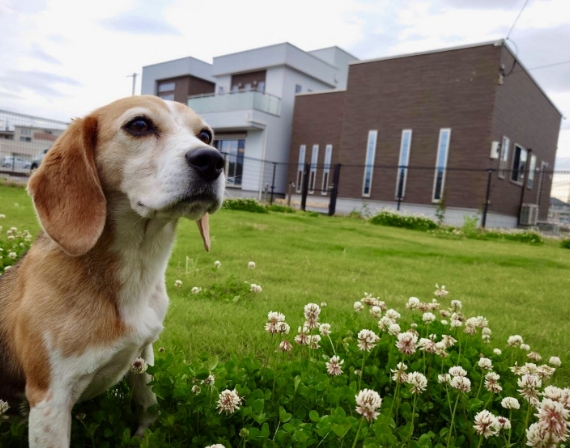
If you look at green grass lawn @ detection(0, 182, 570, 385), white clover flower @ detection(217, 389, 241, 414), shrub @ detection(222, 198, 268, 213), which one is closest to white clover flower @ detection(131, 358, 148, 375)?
white clover flower @ detection(217, 389, 241, 414)

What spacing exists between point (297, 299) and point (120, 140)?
9.45 feet

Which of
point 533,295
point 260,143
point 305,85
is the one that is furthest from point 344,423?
point 305,85

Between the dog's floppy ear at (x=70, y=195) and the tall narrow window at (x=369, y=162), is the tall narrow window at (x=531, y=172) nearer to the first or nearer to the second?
the tall narrow window at (x=369, y=162)

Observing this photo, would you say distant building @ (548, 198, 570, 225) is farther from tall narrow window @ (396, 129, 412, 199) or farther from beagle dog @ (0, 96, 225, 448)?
beagle dog @ (0, 96, 225, 448)

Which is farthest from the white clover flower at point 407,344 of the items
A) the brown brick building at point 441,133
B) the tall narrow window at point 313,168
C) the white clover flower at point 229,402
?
the tall narrow window at point 313,168

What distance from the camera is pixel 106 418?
79.3 inches

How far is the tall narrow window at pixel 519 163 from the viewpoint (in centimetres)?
2525

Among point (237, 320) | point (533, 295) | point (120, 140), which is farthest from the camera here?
point (533, 295)

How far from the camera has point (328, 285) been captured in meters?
5.49

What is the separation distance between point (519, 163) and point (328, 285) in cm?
2537

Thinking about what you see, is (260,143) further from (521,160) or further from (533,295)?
(533,295)

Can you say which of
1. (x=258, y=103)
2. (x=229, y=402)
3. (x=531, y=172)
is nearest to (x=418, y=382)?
(x=229, y=402)

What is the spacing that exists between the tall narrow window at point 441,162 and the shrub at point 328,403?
2159 cm

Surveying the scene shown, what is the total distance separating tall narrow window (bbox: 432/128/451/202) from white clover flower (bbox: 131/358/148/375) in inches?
895
